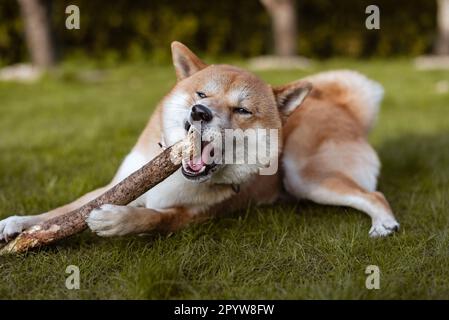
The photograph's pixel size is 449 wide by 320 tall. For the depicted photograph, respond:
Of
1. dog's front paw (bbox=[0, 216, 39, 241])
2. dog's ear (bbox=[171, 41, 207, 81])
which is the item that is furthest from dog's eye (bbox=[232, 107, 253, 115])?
dog's front paw (bbox=[0, 216, 39, 241])

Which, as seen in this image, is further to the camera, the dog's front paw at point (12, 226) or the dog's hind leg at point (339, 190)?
the dog's hind leg at point (339, 190)

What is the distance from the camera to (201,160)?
9.46 feet

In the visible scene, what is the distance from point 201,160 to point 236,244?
516 mm

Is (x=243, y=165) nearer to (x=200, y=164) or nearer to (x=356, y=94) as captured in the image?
(x=200, y=164)

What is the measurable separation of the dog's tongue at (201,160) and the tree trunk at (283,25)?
31.5 ft

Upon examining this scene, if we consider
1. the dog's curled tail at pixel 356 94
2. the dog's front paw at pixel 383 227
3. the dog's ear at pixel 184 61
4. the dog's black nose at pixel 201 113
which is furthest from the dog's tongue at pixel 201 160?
the dog's curled tail at pixel 356 94

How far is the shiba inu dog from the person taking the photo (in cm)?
294

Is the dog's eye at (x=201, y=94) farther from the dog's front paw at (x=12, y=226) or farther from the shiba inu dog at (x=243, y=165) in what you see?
the dog's front paw at (x=12, y=226)

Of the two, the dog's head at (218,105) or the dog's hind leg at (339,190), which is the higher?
the dog's head at (218,105)

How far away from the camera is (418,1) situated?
1495 centimetres

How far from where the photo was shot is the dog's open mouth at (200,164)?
9.39ft

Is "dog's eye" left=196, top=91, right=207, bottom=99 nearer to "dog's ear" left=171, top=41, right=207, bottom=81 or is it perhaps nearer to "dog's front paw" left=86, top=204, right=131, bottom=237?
"dog's ear" left=171, top=41, right=207, bottom=81

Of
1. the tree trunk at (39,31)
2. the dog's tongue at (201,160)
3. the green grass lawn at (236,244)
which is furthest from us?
the tree trunk at (39,31)

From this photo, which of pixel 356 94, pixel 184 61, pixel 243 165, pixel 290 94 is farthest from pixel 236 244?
pixel 356 94
